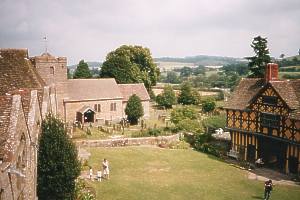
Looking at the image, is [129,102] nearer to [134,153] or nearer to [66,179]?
[134,153]

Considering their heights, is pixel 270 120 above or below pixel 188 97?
below

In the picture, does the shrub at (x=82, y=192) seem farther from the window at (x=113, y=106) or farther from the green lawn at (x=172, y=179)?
the window at (x=113, y=106)

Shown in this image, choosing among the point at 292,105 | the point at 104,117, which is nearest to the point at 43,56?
the point at 104,117

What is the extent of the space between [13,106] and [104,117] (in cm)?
4203

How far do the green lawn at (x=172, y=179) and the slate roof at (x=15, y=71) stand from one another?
8.93 m

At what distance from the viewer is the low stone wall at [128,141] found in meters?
37.8

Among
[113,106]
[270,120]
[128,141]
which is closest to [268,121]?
[270,120]

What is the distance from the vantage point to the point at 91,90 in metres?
56.0

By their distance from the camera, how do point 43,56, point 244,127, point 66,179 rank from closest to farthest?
1. point 66,179
2. point 244,127
3. point 43,56

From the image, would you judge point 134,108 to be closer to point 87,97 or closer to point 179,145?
point 87,97

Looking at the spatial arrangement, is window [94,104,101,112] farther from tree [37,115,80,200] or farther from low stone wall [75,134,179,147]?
tree [37,115,80,200]

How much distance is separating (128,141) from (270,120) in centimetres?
1590

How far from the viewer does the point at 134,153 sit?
3591 centimetres

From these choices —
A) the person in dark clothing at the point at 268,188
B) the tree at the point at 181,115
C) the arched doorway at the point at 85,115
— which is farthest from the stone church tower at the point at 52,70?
the person in dark clothing at the point at 268,188
